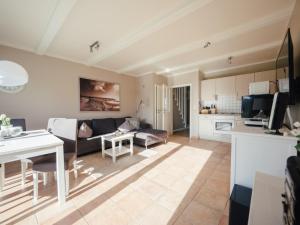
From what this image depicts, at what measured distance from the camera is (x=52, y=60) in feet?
10.9

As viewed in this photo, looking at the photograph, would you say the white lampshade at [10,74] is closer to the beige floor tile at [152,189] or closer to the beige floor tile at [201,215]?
the beige floor tile at [152,189]

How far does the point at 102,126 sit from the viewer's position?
3939mm

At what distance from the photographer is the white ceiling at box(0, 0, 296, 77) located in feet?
5.91

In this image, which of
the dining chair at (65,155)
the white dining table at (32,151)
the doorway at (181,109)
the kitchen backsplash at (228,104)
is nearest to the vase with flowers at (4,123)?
the white dining table at (32,151)

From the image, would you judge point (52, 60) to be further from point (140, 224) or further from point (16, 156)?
point (140, 224)

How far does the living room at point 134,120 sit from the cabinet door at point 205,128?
1.4 inches

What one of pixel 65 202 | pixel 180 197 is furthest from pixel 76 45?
pixel 180 197

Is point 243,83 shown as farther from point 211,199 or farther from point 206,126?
point 211,199

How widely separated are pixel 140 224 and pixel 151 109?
12.5ft

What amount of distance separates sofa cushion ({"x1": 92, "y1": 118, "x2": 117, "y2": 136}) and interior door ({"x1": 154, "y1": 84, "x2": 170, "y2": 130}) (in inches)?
65.5

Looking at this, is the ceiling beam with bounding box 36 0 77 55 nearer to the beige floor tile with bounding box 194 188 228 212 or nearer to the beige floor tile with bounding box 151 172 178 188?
the beige floor tile with bounding box 151 172 178 188

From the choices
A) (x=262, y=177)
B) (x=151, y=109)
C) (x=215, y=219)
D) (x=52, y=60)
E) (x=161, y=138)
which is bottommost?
(x=215, y=219)

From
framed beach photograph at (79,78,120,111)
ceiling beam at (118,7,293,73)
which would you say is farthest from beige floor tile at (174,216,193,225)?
framed beach photograph at (79,78,120,111)

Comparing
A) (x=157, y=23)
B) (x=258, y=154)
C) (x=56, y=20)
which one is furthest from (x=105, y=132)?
(x=258, y=154)
